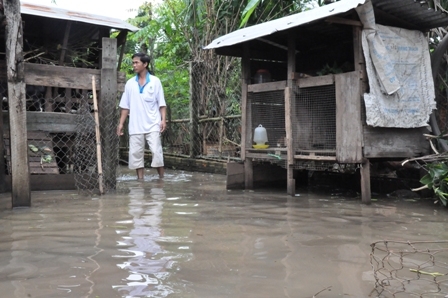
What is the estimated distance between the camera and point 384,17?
20.1ft

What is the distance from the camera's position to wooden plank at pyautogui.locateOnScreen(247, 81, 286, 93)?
6.51 metres

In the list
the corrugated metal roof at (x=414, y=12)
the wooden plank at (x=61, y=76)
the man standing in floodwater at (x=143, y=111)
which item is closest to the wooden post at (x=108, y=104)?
the wooden plank at (x=61, y=76)

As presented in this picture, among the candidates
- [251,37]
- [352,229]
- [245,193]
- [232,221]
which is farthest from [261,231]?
[251,37]

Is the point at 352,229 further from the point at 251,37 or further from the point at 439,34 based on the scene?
the point at 439,34

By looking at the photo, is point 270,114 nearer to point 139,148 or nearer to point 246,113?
point 246,113

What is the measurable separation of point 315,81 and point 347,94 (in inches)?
20.8

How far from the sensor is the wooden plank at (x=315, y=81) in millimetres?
5852

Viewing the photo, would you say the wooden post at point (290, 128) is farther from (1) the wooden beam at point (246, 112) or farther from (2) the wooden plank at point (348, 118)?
(1) the wooden beam at point (246, 112)

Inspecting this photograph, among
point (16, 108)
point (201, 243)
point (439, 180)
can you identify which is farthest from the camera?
point (439, 180)

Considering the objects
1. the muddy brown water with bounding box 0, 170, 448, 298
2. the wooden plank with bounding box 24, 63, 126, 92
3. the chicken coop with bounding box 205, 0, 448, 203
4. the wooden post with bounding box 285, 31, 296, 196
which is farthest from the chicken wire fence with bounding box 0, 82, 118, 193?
the wooden post with bounding box 285, 31, 296, 196

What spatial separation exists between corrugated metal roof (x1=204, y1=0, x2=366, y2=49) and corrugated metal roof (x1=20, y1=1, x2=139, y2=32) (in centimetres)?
154

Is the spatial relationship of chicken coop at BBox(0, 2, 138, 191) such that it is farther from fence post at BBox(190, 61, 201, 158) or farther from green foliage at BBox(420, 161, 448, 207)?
green foliage at BBox(420, 161, 448, 207)

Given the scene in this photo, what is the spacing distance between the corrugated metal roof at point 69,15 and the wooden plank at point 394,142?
153 inches

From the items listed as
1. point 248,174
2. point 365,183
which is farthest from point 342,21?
point 248,174
